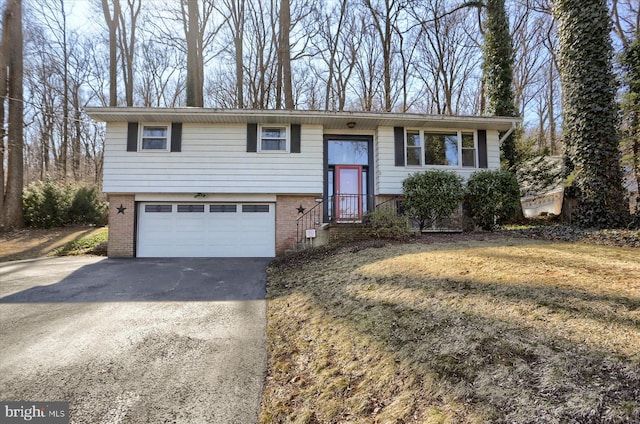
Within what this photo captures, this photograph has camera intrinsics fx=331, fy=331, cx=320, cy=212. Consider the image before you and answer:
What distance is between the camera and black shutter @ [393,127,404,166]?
11.0 meters

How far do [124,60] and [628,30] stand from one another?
26.2 meters

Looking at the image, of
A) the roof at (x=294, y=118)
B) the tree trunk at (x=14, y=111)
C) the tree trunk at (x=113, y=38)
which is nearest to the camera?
the roof at (x=294, y=118)

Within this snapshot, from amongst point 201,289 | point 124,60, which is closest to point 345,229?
point 201,289

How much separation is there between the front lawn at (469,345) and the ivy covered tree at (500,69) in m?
9.48

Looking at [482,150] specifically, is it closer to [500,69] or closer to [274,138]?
[500,69]

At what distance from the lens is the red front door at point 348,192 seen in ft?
35.8

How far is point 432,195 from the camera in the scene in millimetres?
9688

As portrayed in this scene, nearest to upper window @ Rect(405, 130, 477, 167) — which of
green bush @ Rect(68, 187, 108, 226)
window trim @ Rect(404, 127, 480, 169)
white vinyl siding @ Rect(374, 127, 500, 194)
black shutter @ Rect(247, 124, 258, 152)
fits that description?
window trim @ Rect(404, 127, 480, 169)

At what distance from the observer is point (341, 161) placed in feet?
37.4

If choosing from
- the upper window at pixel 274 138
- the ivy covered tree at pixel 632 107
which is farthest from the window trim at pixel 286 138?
the ivy covered tree at pixel 632 107

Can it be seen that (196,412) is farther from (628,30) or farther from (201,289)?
(628,30)

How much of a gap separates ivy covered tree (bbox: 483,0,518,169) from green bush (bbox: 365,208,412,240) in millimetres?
7333

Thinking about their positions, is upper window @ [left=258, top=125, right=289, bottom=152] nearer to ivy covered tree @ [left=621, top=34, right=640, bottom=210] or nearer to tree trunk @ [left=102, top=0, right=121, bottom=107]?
ivy covered tree @ [left=621, top=34, right=640, bottom=210]

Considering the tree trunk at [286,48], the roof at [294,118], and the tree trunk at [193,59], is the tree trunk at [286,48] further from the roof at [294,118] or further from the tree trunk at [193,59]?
the roof at [294,118]
